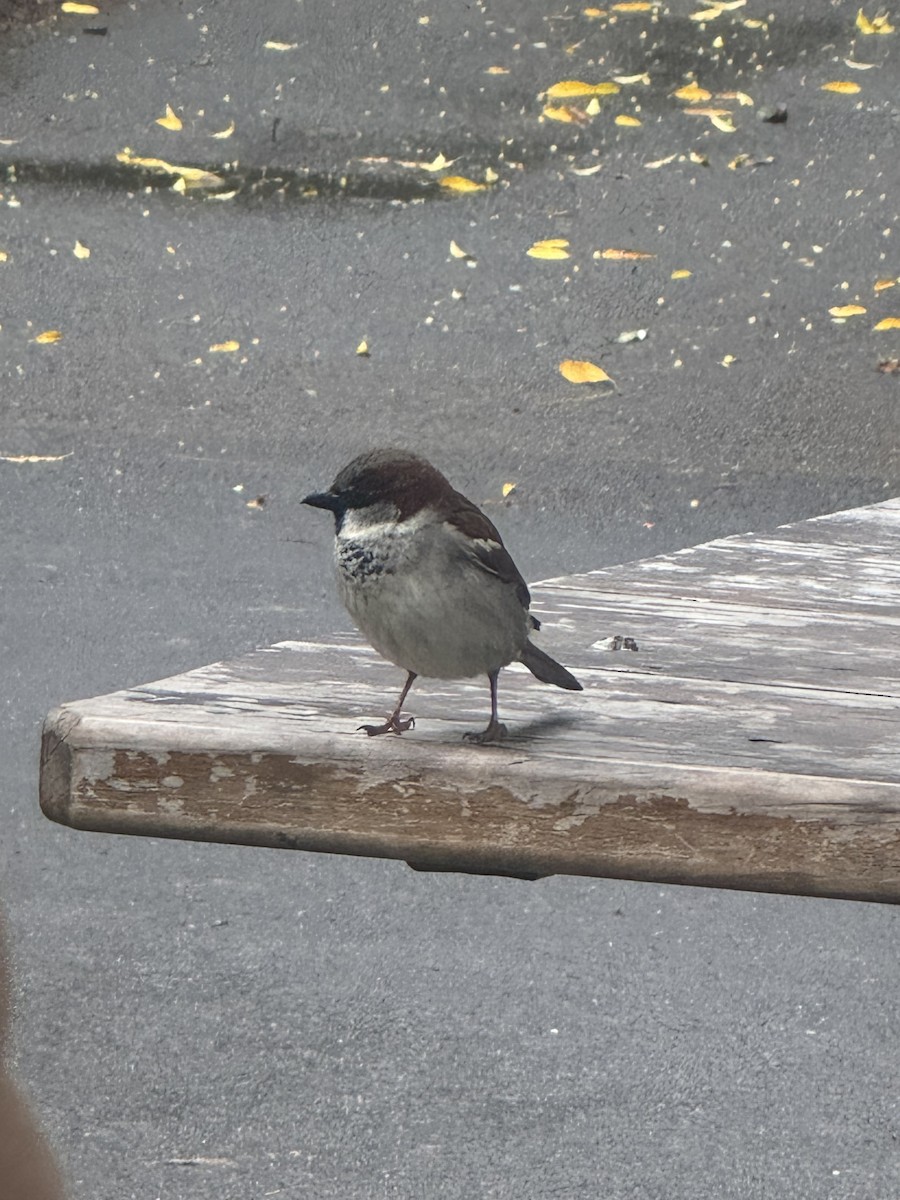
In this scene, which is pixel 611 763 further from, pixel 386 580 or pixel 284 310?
pixel 284 310

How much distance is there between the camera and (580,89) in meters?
8.64

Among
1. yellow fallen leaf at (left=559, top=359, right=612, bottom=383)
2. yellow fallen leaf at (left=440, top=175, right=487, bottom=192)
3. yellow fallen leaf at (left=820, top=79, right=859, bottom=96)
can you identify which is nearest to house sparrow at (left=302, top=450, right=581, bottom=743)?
yellow fallen leaf at (left=559, top=359, right=612, bottom=383)

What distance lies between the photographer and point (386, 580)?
2176 mm

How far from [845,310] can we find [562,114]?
2.09 meters

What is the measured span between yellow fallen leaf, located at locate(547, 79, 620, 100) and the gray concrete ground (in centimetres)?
10

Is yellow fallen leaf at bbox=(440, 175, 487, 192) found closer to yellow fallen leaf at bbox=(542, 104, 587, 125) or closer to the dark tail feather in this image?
yellow fallen leaf at bbox=(542, 104, 587, 125)

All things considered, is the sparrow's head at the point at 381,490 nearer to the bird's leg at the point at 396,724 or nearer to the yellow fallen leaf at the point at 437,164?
the bird's leg at the point at 396,724

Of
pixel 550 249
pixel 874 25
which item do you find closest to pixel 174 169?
pixel 550 249

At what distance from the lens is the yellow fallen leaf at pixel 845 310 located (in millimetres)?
6969

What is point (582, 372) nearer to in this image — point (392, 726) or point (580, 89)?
point (580, 89)

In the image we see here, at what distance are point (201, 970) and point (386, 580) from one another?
6.59 ft

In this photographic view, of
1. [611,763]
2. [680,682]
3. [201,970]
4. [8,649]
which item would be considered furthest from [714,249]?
[611,763]

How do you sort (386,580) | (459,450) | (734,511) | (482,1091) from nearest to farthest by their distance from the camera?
1. (386,580)
2. (482,1091)
3. (734,511)
4. (459,450)

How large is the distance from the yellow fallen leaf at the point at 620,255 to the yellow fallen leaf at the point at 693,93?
147 centimetres
